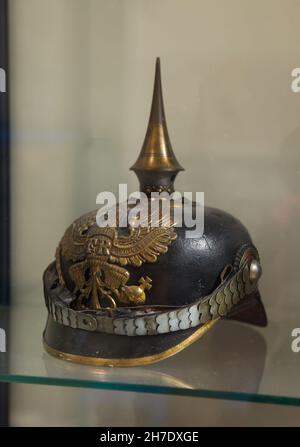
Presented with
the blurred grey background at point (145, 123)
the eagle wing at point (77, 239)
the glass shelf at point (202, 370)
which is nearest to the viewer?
the glass shelf at point (202, 370)

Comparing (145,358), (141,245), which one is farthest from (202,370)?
(141,245)

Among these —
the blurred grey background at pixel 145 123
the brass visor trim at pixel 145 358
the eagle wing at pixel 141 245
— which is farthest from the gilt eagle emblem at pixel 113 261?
the blurred grey background at pixel 145 123

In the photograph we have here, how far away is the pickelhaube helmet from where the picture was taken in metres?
1.27

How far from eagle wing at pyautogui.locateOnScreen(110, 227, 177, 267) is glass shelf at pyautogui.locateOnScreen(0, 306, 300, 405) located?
212 millimetres

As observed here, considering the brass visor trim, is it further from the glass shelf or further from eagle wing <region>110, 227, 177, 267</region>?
eagle wing <region>110, 227, 177, 267</region>

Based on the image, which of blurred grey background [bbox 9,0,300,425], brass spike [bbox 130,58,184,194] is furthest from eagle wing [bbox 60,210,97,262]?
blurred grey background [bbox 9,0,300,425]

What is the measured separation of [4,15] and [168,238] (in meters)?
0.90

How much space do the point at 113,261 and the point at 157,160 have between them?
0.25 meters

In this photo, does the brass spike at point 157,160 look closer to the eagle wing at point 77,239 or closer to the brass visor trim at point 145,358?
the eagle wing at point 77,239

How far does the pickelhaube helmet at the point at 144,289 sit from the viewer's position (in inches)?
50.1
